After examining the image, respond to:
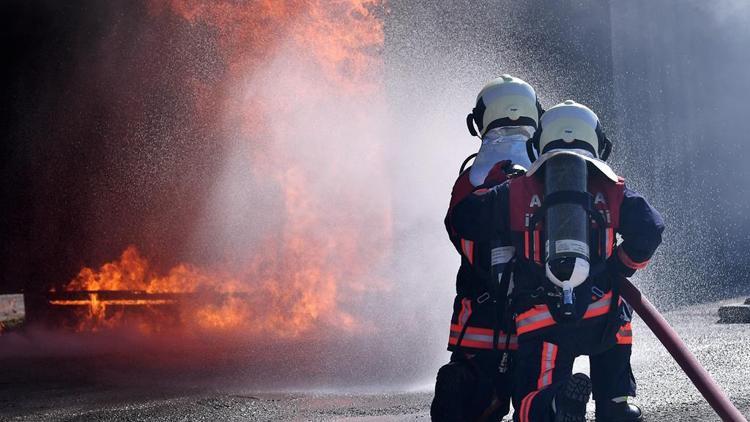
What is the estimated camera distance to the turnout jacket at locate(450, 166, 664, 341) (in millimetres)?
3080

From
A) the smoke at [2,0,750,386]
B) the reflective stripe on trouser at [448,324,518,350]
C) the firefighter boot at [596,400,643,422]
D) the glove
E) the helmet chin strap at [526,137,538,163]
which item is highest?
the smoke at [2,0,750,386]

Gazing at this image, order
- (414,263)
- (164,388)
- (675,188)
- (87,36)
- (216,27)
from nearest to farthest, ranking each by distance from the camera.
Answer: (164,388) < (414,263) < (216,27) < (87,36) < (675,188)

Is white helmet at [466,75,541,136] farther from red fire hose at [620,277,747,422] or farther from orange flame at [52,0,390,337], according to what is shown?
orange flame at [52,0,390,337]

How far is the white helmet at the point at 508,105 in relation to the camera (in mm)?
3701

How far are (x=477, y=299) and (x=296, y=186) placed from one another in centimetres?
976

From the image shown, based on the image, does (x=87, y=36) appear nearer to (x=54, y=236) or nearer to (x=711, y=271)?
(x=54, y=236)

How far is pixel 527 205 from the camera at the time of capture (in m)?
3.13

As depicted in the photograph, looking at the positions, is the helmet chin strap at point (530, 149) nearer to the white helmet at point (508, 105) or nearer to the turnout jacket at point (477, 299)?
the turnout jacket at point (477, 299)

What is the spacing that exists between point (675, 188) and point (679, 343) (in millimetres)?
13797

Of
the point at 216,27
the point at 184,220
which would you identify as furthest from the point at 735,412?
the point at 184,220

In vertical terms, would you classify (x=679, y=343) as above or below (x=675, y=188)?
below

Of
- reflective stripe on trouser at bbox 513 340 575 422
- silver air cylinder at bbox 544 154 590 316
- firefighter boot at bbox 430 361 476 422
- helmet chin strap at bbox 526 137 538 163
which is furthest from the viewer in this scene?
helmet chin strap at bbox 526 137 538 163

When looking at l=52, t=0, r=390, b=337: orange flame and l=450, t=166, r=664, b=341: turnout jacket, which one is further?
l=52, t=0, r=390, b=337: orange flame

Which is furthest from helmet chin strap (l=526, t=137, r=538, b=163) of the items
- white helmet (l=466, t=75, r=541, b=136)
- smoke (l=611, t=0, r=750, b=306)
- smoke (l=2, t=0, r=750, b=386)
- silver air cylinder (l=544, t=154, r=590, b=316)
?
smoke (l=611, t=0, r=750, b=306)
